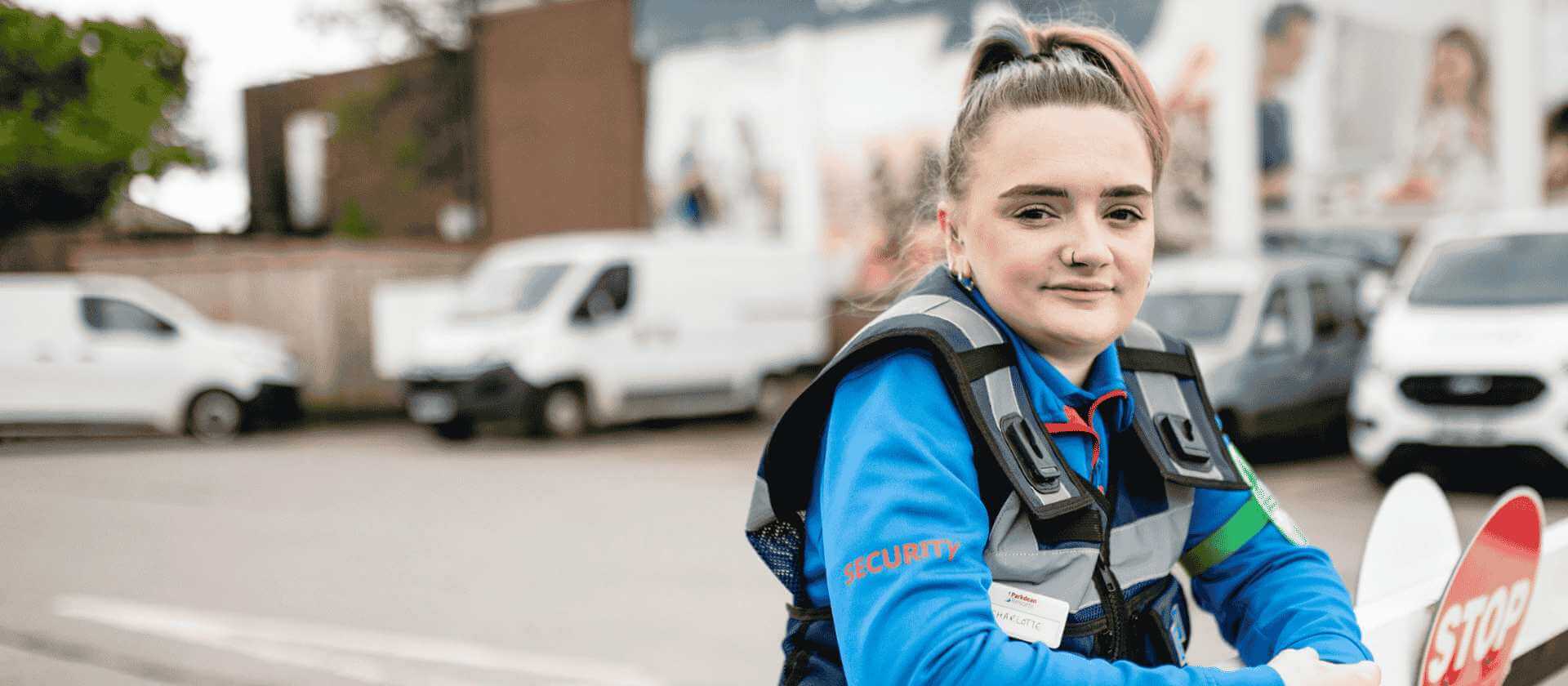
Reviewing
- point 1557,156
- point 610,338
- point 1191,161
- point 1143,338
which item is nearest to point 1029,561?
point 1143,338

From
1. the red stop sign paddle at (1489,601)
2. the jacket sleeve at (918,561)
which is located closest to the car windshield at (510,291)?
the red stop sign paddle at (1489,601)

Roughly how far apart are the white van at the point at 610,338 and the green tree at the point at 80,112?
9.82m

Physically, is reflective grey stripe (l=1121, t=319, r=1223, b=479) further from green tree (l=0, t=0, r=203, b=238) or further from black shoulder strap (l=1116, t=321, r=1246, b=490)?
green tree (l=0, t=0, r=203, b=238)

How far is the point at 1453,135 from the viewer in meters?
17.1

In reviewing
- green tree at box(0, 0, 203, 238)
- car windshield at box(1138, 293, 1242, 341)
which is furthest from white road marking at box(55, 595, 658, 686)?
green tree at box(0, 0, 203, 238)

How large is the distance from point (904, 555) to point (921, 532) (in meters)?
0.03

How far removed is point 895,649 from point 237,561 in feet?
22.7

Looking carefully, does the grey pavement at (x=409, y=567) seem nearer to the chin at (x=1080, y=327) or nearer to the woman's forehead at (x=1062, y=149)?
the chin at (x=1080, y=327)

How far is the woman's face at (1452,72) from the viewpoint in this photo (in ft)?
56.4

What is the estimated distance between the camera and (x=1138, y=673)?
4.70 feet

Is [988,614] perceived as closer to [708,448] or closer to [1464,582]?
[1464,582]

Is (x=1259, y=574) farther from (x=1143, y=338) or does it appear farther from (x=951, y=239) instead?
(x=951, y=239)

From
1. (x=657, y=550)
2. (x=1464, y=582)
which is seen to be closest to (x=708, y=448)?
(x=657, y=550)

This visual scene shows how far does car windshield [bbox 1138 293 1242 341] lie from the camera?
10383mm
